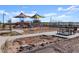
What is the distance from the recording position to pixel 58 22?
304cm

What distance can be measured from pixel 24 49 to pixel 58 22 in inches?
19.9

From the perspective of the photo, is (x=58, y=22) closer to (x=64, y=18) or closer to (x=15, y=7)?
(x=64, y=18)

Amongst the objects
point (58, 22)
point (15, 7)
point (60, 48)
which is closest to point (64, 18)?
point (58, 22)

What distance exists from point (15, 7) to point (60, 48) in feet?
2.32

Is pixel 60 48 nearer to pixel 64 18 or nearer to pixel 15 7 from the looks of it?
pixel 64 18

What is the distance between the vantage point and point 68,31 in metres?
3.06
